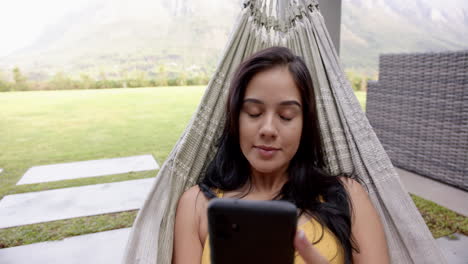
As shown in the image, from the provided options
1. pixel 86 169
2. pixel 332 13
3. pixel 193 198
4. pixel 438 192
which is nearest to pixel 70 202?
pixel 86 169

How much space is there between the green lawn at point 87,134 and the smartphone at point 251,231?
6.41ft

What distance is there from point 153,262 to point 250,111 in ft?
1.60

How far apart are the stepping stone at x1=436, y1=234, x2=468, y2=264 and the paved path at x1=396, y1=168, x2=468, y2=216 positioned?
327 millimetres

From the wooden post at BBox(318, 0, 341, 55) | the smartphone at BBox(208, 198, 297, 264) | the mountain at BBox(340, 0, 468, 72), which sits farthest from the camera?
the mountain at BBox(340, 0, 468, 72)

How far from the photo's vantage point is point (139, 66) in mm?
5312

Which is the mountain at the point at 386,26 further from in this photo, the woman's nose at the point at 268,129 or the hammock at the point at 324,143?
the woman's nose at the point at 268,129

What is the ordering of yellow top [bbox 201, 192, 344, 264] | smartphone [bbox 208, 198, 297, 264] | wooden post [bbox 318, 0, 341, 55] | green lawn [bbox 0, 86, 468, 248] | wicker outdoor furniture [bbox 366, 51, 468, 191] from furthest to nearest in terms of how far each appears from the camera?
wicker outdoor furniture [bbox 366, 51, 468, 191], green lawn [bbox 0, 86, 468, 248], wooden post [bbox 318, 0, 341, 55], yellow top [bbox 201, 192, 344, 264], smartphone [bbox 208, 198, 297, 264]

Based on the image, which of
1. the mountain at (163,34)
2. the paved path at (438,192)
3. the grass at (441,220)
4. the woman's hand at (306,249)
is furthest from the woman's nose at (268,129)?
the mountain at (163,34)

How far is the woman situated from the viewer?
973 mm

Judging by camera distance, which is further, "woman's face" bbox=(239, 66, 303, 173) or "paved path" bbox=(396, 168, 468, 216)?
"paved path" bbox=(396, 168, 468, 216)

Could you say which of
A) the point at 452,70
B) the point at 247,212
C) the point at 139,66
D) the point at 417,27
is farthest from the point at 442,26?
the point at 247,212

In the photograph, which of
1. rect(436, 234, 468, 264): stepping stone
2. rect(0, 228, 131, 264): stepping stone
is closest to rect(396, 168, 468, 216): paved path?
rect(436, 234, 468, 264): stepping stone

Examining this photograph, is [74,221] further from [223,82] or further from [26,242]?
[223,82]

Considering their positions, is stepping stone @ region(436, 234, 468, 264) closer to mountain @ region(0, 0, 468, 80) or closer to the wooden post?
the wooden post
